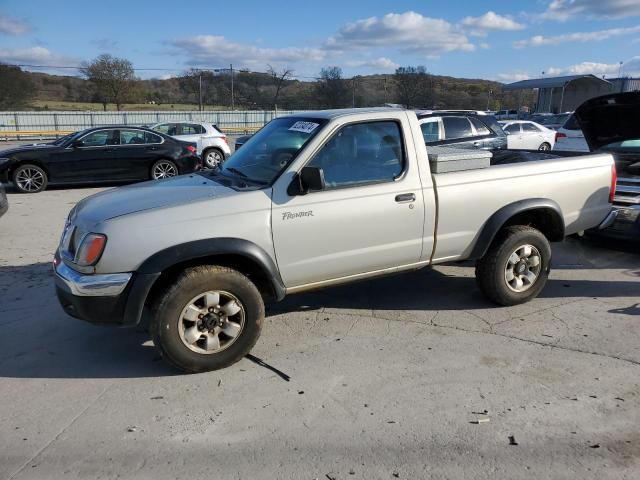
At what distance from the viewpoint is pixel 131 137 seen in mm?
12523

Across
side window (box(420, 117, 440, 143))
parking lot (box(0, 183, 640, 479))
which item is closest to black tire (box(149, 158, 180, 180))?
side window (box(420, 117, 440, 143))

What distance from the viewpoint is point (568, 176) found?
16.5 ft

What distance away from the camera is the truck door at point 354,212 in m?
3.90

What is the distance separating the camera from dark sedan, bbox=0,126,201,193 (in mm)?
11633

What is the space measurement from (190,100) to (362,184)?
157 ft

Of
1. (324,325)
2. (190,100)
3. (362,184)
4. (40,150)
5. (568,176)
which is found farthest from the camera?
(190,100)

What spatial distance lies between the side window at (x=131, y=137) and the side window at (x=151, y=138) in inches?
3.5

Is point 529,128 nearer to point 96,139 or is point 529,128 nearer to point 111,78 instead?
point 96,139

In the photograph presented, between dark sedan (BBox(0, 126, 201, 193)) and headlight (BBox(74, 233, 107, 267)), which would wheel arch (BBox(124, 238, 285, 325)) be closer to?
headlight (BBox(74, 233, 107, 267))

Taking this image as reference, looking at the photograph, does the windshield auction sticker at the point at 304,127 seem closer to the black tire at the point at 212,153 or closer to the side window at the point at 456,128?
the side window at the point at 456,128

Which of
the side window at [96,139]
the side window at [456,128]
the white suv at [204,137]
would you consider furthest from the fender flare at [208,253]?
the white suv at [204,137]

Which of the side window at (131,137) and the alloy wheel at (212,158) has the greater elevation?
the side window at (131,137)

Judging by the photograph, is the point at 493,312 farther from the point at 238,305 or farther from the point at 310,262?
the point at 238,305

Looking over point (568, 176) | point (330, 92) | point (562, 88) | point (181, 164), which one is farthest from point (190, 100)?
point (568, 176)
